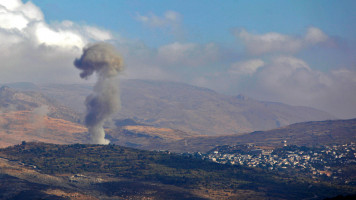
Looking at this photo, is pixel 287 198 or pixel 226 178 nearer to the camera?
pixel 287 198

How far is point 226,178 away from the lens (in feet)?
602

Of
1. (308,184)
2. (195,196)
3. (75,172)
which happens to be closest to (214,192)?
(195,196)

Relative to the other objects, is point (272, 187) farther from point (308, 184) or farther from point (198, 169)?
point (198, 169)

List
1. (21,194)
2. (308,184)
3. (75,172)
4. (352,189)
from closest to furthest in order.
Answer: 1. (21,194)
2. (352,189)
3. (308,184)
4. (75,172)

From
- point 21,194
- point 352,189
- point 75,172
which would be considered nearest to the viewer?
point 21,194

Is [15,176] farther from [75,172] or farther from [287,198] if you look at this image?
[287,198]

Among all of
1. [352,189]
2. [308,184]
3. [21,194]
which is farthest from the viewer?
[308,184]

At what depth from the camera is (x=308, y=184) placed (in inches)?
6826

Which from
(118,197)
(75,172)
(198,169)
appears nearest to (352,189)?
(198,169)

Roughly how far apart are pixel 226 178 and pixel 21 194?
71.7 m

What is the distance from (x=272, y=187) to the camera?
560ft

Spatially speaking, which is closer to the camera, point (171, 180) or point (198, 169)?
point (171, 180)

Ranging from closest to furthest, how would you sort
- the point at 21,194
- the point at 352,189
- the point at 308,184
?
the point at 21,194, the point at 352,189, the point at 308,184

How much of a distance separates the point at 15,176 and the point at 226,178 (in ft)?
240
